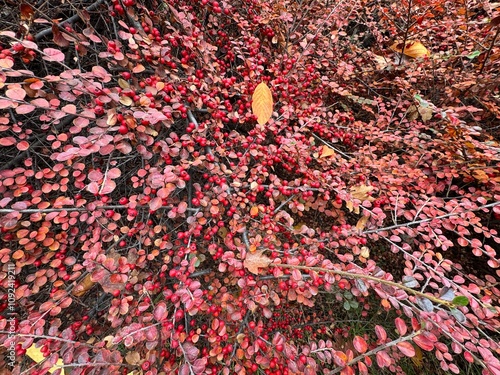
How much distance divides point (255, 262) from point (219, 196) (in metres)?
0.36

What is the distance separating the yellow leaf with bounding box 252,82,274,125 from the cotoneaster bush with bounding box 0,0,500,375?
0.12 metres

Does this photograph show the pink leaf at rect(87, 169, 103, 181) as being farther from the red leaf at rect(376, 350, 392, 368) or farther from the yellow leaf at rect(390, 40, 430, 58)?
the yellow leaf at rect(390, 40, 430, 58)

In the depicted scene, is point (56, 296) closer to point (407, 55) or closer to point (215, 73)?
point (215, 73)

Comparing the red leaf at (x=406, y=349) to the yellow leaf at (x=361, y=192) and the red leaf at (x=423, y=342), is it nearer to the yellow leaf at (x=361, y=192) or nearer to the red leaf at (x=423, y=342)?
the red leaf at (x=423, y=342)

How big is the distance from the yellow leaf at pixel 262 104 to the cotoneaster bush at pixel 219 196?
0.12 meters

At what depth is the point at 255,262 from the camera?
1.11m

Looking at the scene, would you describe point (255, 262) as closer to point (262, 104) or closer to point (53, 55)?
point (262, 104)

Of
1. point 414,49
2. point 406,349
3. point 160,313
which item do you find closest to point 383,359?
point 406,349

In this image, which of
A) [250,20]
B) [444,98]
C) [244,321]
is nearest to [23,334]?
[244,321]

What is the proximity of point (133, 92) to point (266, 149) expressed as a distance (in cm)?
73

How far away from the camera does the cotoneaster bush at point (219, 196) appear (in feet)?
3.40

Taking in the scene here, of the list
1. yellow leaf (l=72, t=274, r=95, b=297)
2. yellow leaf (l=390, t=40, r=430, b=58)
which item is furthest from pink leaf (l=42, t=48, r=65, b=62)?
yellow leaf (l=390, t=40, r=430, b=58)

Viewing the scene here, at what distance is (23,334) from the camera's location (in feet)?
3.23

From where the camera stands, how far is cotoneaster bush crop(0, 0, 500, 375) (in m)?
1.04
